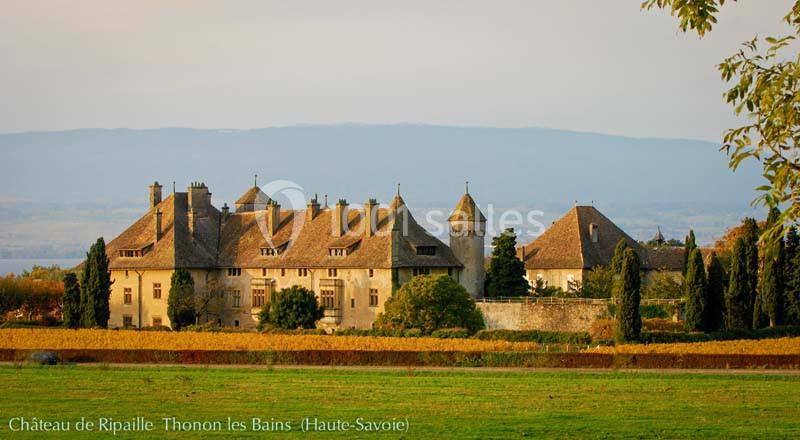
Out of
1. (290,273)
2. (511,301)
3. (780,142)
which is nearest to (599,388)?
(780,142)

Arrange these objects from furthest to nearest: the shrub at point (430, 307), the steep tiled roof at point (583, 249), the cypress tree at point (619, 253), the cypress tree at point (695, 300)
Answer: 1. the steep tiled roof at point (583, 249)
2. the shrub at point (430, 307)
3. the cypress tree at point (619, 253)
4. the cypress tree at point (695, 300)

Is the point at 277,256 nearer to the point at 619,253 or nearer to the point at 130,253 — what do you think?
the point at 130,253

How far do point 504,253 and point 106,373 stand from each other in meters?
41.1

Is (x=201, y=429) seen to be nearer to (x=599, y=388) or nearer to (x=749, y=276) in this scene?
(x=599, y=388)

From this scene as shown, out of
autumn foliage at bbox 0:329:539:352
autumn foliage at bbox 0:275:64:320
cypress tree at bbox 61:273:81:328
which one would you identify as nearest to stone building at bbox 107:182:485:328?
autumn foliage at bbox 0:275:64:320

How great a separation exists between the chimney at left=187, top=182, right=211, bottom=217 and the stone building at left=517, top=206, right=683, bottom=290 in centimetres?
2189

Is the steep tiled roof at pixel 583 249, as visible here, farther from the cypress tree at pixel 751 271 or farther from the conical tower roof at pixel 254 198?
the cypress tree at pixel 751 271

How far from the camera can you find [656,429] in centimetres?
2983

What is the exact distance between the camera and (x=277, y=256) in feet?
279

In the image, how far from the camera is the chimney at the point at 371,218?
81.8m

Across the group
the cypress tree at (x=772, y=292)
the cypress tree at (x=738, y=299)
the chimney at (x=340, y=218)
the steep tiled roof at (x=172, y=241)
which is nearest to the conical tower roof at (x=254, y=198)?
the steep tiled roof at (x=172, y=241)

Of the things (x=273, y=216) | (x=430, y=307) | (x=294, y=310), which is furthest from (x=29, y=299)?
(x=430, y=307)

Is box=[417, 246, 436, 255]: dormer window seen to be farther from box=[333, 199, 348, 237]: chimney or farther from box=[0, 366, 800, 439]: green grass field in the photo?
box=[0, 366, 800, 439]: green grass field

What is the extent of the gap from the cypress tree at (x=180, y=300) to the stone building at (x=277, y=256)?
1.20 m
